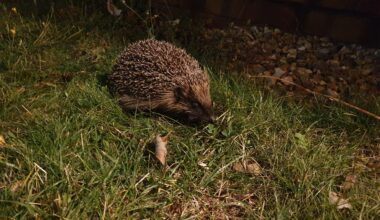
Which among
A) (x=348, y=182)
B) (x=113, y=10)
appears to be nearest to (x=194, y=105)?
(x=348, y=182)

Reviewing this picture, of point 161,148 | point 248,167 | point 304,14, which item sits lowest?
point 248,167

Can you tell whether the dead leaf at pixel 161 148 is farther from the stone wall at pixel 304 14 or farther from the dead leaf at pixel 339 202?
the stone wall at pixel 304 14

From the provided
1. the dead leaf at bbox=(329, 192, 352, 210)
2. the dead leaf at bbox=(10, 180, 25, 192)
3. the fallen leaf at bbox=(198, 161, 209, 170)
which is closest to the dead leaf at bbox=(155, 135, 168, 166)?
the fallen leaf at bbox=(198, 161, 209, 170)

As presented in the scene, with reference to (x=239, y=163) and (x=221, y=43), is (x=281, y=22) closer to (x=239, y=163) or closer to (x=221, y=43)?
(x=221, y=43)

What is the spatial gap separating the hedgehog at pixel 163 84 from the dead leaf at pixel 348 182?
4.51ft

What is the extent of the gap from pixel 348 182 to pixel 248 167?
2.70ft

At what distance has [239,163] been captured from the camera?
13.2ft

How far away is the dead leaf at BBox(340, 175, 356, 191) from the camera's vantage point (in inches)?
148

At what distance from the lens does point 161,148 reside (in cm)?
395

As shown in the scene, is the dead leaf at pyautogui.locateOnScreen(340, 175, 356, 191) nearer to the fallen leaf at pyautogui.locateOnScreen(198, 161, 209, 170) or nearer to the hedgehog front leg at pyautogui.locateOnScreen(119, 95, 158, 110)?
the fallen leaf at pyautogui.locateOnScreen(198, 161, 209, 170)

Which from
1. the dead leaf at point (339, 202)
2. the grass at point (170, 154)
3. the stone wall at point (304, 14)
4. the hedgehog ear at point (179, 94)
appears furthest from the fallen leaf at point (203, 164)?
the stone wall at point (304, 14)

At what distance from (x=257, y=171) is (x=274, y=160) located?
17cm

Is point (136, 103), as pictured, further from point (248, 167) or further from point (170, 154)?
point (248, 167)

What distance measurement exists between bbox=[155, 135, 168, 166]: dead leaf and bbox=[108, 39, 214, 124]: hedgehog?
489 millimetres
